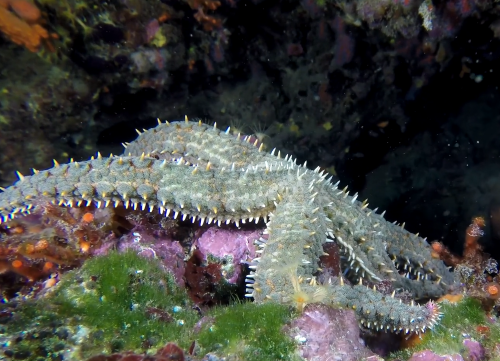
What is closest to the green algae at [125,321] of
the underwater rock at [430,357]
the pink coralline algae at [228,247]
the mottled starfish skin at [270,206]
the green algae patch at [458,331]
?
the mottled starfish skin at [270,206]

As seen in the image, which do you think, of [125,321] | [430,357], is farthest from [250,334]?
[430,357]

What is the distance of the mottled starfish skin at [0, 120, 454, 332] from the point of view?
2734 millimetres

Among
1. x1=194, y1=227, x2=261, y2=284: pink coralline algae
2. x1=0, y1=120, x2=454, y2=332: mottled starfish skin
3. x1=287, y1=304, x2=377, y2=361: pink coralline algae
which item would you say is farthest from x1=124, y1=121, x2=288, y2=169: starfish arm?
x1=287, y1=304, x2=377, y2=361: pink coralline algae

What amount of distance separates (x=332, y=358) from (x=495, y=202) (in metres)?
4.50

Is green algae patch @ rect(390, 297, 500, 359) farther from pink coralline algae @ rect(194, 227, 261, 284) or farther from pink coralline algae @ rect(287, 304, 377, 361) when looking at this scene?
pink coralline algae @ rect(194, 227, 261, 284)

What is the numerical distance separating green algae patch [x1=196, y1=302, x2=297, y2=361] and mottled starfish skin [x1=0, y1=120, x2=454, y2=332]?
0.78 ft

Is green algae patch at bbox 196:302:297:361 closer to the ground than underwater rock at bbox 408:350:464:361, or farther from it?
farther from it

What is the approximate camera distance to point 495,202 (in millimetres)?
5113

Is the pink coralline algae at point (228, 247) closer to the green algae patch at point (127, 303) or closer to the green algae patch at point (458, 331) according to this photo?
the green algae patch at point (127, 303)

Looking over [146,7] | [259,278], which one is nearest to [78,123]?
[146,7]

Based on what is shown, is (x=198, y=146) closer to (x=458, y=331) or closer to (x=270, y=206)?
(x=270, y=206)

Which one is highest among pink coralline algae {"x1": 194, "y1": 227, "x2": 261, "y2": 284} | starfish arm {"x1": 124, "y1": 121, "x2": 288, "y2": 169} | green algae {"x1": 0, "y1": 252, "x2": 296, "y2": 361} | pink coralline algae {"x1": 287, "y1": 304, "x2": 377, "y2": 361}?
starfish arm {"x1": 124, "y1": 121, "x2": 288, "y2": 169}

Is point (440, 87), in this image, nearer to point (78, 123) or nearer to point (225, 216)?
point (225, 216)

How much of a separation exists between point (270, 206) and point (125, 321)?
1702 millimetres
